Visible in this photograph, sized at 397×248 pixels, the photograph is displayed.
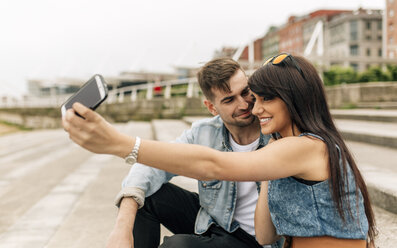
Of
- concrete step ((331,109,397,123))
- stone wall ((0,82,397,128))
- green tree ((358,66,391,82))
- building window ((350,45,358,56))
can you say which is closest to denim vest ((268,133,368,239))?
concrete step ((331,109,397,123))

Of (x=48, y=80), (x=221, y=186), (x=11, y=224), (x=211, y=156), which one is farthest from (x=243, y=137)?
(x=48, y=80)

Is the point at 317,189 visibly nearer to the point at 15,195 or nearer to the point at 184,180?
the point at 184,180

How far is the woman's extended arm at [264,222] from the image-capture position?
1.43 metres

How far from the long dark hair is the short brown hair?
579 millimetres

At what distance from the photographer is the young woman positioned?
1096 mm

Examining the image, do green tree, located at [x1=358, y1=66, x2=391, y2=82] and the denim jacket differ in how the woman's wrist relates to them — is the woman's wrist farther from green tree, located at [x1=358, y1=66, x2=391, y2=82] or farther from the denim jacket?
green tree, located at [x1=358, y1=66, x2=391, y2=82]

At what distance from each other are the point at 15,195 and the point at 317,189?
143 inches

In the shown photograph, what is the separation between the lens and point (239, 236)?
5.65 ft

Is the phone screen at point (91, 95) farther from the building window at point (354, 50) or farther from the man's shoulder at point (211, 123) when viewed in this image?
the building window at point (354, 50)

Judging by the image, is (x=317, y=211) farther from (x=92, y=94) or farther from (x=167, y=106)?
(x=167, y=106)

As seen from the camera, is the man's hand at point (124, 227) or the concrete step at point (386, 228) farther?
the concrete step at point (386, 228)

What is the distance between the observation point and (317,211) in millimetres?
1207

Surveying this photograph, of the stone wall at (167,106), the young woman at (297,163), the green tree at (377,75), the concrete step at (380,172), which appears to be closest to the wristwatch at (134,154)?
the young woman at (297,163)

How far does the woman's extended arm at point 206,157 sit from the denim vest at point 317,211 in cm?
9
